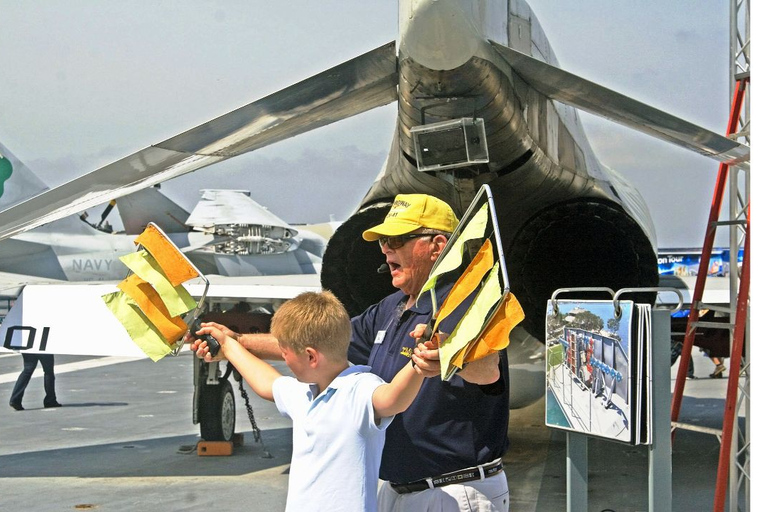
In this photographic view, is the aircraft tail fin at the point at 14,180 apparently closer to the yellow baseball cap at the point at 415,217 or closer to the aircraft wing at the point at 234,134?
the aircraft wing at the point at 234,134

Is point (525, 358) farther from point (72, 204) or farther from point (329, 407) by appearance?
point (329, 407)

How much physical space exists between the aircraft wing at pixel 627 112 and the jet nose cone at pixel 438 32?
13.0 inches

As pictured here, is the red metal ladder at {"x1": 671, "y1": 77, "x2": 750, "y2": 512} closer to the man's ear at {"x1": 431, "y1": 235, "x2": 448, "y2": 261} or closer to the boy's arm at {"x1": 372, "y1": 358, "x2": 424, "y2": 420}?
the man's ear at {"x1": 431, "y1": 235, "x2": 448, "y2": 261}

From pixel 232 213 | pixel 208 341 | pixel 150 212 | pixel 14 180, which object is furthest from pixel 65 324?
pixel 150 212

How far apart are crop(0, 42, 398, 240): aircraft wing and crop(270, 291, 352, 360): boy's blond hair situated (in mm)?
2602

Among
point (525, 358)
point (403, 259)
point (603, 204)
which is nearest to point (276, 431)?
point (525, 358)

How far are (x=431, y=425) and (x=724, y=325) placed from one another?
342 cm

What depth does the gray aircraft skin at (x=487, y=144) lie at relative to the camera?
495 centimetres

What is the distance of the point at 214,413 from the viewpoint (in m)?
8.93

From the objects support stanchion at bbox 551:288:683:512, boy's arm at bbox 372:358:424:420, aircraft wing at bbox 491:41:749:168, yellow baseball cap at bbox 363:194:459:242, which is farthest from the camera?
aircraft wing at bbox 491:41:749:168

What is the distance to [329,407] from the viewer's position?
264 cm

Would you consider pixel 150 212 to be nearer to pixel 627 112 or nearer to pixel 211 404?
pixel 211 404

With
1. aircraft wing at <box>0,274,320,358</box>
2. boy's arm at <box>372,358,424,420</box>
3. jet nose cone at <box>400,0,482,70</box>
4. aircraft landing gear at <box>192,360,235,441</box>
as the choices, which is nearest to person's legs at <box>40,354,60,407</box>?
aircraft wing at <box>0,274,320,358</box>

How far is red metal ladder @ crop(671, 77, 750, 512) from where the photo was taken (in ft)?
17.4
